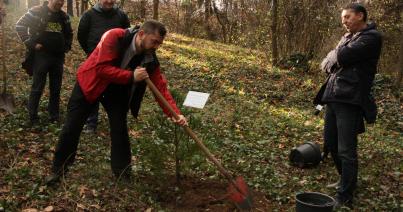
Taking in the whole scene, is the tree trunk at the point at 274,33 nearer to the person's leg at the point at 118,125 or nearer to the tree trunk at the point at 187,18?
the person's leg at the point at 118,125

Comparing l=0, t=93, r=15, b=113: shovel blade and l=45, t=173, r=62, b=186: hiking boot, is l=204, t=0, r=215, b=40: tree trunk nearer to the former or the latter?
l=0, t=93, r=15, b=113: shovel blade

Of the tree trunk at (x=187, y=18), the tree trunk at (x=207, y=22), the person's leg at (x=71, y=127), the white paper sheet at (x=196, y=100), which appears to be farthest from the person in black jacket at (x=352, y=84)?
the tree trunk at (x=187, y=18)

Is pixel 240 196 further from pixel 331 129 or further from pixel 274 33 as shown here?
pixel 274 33

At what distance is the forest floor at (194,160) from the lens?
4891 mm

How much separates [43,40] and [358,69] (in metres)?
4.68

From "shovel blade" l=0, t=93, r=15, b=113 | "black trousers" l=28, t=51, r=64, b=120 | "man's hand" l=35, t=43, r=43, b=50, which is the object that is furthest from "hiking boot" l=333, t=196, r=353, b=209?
"shovel blade" l=0, t=93, r=15, b=113

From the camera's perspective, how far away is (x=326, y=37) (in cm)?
1486

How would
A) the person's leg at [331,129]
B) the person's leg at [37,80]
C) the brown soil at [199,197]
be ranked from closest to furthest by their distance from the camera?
the brown soil at [199,197] < the person's leg at [331,129] < the person's leg at [37,80]

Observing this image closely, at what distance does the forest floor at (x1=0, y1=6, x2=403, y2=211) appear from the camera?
489 cm

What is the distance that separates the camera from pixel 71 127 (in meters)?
4.82

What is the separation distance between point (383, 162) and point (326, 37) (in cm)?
860

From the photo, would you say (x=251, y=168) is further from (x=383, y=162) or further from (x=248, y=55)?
(x=248, y=55)

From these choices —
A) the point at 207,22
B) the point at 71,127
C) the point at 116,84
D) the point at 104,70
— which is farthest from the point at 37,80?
the point at 207,22

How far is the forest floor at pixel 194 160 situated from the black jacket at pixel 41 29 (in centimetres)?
127
